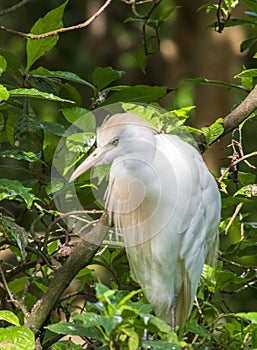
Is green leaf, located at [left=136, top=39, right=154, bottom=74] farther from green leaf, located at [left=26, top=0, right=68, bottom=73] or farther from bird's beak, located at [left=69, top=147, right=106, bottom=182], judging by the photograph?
bird's beak, located at [left=69, top=147, right=106, bottom=182]

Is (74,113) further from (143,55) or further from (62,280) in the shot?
(143,55)

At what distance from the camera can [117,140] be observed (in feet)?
4.23

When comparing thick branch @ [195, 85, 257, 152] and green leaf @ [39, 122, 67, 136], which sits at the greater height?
thick branch @ [195, 85, 257, 152]

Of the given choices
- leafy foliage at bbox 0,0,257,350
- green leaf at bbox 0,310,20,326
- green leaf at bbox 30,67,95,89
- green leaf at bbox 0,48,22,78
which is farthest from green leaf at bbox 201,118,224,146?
green leaf at bbox 0,310,20,326

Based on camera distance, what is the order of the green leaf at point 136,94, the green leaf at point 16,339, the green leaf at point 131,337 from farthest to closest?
the green leaf at point 136,94 → the green leaf at point 16,339 → the green leaf at point 131,337

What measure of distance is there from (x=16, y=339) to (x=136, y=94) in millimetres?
591

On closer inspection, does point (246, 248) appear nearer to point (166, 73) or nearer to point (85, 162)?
point (85, 162)

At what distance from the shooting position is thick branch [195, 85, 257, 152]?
1.37 m

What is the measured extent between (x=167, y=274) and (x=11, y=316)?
19.1 inches

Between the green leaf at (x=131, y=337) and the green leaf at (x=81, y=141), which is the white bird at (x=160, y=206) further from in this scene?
the green leaf at (x=131, y=337)

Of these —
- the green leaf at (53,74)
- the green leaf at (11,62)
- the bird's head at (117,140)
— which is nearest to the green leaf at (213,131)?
the bird's head at (117,140)

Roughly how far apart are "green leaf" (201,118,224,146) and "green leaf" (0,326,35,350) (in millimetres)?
523

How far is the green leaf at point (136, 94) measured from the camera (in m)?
1.45

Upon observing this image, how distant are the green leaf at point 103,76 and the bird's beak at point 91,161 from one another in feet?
0.72
